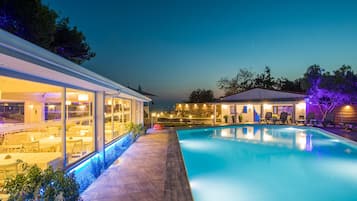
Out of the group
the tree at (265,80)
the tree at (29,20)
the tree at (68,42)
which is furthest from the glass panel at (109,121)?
the tree at (265,80)

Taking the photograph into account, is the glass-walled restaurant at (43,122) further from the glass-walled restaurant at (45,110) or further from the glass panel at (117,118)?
the glass panel at (117,118)

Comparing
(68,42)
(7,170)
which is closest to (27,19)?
(68,42)

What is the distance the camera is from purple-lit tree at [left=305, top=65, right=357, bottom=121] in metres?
18.8

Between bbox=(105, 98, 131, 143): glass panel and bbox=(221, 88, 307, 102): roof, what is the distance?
48.4 feet

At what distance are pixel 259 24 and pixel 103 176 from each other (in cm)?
1895

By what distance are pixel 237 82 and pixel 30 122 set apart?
3757 centimetres

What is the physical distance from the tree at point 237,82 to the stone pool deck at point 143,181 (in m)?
33.1

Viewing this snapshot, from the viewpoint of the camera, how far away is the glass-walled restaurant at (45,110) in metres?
3.16

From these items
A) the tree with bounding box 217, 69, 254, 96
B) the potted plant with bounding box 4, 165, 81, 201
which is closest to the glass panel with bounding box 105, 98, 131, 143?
the potted plant with bounding box 4, 165, 81, 201

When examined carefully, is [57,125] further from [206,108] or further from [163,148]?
[206,108]

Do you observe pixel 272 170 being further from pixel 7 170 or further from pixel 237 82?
pixel 237 82

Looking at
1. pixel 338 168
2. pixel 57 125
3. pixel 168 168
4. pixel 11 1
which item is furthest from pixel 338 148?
pixel 11 1

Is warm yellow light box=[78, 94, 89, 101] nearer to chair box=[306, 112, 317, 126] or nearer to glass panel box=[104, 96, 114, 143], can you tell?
glass panel box=[104, 96, 114, 143]

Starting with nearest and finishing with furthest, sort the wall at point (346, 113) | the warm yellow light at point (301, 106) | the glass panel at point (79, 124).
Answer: the glass panel at point (79, 124)
the wall at point (346, 113)
the warm yellow light at point (301, 106)
